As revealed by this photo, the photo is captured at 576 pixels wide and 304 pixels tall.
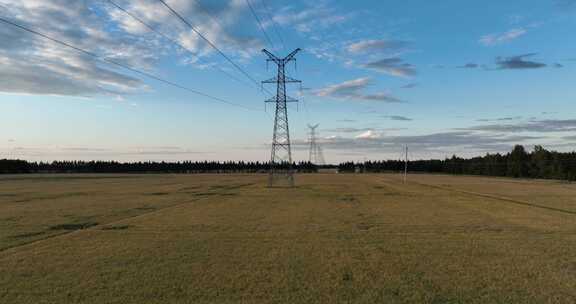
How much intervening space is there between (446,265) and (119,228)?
44.1 ft

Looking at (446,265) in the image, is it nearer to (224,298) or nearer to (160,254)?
(224,298)

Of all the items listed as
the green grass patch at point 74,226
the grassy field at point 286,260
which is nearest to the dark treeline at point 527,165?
the grassy field at point 286,260

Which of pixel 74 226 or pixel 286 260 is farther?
pixel 74 226

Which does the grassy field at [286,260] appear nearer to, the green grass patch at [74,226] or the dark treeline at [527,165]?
the green grass patch at [74,226]

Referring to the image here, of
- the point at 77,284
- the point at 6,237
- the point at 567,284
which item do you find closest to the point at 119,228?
the point at 6,237

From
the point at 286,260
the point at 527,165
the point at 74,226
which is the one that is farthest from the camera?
the point at 527,165

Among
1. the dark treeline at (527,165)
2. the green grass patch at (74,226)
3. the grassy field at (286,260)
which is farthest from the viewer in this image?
the dark treeline at (527,165)

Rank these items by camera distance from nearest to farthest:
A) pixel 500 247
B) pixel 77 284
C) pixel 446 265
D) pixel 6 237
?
pixel 77 284 → pixel 446 265 → pixel 500 247 → pixel 6 237

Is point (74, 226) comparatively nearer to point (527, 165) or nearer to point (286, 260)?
point (286, 260)

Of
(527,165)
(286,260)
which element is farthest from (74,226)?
(527,165)

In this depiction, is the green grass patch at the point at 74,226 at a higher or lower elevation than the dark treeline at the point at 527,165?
lower

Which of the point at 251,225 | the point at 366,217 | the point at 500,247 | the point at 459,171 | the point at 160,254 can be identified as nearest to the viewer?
the point at 160,254

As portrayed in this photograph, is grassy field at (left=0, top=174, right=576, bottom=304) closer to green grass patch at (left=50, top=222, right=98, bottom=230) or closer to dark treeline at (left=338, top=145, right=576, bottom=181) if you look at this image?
green grass patch at (left=50, top=222, right=98, bottom=230)

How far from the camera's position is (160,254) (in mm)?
14719
